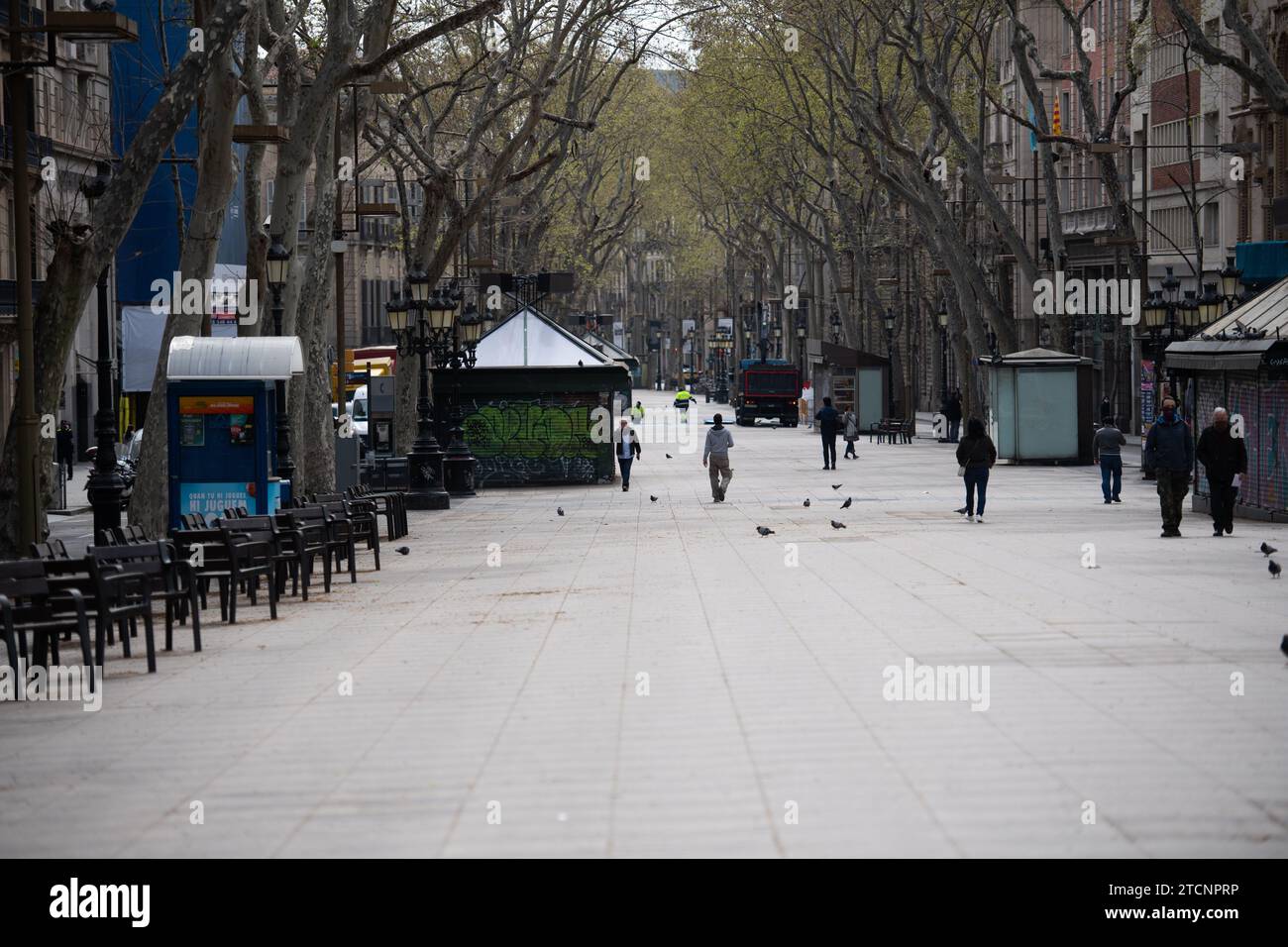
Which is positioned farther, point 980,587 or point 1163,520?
point 1163,520

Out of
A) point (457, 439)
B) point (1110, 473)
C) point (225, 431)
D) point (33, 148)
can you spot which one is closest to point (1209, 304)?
point (1110, 473)

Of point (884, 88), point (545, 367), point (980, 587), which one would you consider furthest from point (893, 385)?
point (980, 587)

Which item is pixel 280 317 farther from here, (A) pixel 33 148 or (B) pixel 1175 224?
(B) pixel 1175 224

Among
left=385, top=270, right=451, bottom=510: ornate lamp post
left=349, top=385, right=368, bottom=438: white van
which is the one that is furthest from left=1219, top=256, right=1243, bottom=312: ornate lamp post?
left=349, top=385, right=368, bottom=438: white van

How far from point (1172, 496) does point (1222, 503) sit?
0.58m

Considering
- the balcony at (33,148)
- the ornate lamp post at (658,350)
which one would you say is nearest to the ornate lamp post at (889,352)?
the balcony at (33,148)

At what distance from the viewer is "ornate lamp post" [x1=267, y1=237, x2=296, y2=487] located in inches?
980

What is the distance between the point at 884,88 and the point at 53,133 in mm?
24839

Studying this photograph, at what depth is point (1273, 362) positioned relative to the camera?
979 inches

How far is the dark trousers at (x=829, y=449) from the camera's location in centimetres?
4519

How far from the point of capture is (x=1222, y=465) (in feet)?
78.3

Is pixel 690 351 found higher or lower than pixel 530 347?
higher

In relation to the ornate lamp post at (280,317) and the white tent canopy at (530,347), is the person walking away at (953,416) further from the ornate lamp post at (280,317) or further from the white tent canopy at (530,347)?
the ornate lamp post at (280,317)
